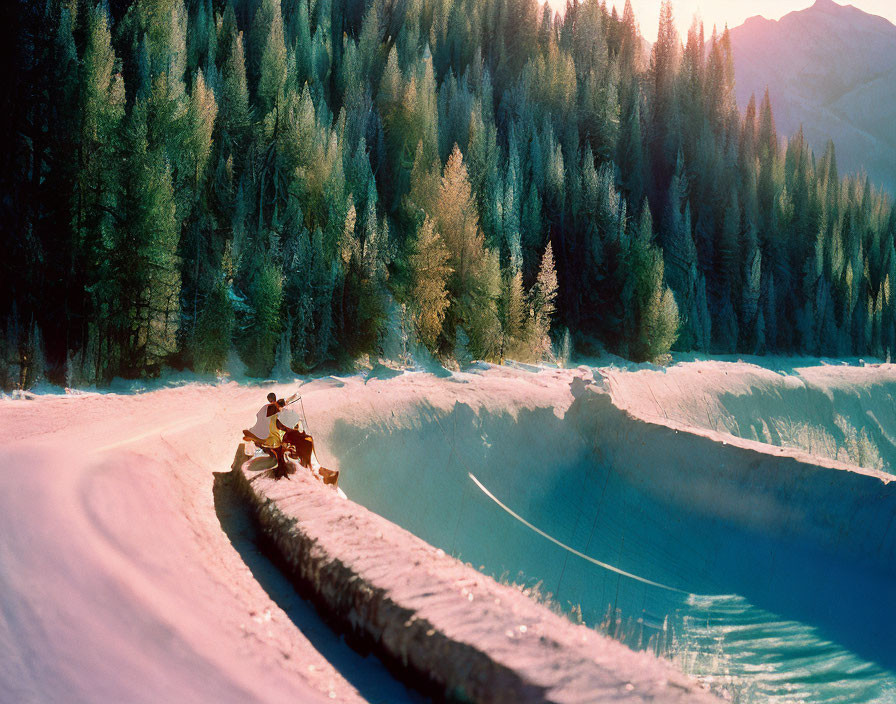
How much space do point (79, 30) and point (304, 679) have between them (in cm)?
3060

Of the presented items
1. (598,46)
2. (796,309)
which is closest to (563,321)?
(796,309)

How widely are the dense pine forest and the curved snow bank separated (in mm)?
15027

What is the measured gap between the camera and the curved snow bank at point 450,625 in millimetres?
5113

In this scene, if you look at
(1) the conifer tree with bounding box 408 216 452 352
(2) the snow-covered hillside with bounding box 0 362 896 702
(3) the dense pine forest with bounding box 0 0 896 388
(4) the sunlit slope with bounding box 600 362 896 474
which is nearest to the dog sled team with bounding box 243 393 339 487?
(2) the snow-covered hillside with bounding box 0 362 896 702

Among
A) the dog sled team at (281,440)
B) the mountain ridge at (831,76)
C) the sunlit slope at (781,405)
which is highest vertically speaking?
the mountain ridge at (831,76)

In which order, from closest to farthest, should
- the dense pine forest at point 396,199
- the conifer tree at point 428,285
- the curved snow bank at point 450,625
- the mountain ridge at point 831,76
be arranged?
the curved snow bank at point 450,625 → the dense pine forest at point 396,199 → the conifer tree at point 428,285 → the mountain ridge at point 831,76

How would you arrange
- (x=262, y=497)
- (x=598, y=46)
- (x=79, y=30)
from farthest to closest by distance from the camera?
(x=598, y=46) < (x=79, y=30) < (x=262, y=497)

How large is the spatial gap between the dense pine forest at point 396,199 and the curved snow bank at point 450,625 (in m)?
15.0

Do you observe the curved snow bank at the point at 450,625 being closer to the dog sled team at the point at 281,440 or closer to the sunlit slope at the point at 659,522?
the dog sled team at the point at 281,440

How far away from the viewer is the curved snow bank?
5.11 m

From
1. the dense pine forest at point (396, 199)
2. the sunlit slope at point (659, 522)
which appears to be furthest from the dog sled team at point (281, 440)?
the dense pine forest at point (396, 199)

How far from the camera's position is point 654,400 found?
2961 cm

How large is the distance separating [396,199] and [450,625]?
38.2 metres

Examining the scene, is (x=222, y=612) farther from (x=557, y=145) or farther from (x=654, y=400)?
(x=557, y=145)
